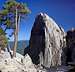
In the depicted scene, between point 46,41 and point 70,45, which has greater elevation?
point 46,41

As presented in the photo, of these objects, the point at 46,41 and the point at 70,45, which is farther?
the point at 70,45

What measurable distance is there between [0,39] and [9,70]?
463 inches

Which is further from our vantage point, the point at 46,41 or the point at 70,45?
the point at 70,45

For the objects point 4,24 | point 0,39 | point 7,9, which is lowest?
point 0,39

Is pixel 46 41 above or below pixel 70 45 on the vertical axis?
above

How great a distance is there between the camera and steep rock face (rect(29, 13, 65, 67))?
61491 millimetres

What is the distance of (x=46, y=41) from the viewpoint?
62.2 meters

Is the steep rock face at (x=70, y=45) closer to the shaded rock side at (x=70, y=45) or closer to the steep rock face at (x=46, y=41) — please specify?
the shaded rock side at (x=70, y=45)

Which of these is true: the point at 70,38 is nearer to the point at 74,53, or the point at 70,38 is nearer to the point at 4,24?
the point at 74,53

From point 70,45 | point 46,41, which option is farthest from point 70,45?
point 46,41

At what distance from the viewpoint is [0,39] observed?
34406mm

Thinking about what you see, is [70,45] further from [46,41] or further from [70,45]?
[46,41]

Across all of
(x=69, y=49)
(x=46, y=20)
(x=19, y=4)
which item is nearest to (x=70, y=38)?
(x=69, y=49)

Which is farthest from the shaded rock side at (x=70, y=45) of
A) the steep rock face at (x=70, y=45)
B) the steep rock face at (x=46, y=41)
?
the steep rock face at (x=46, y=41)
